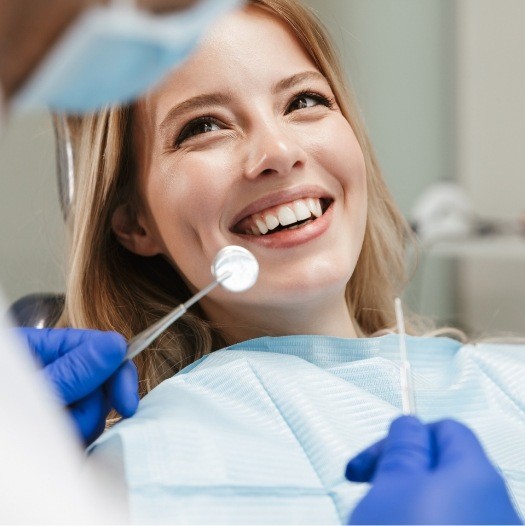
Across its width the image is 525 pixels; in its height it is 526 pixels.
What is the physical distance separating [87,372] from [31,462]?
394 mm

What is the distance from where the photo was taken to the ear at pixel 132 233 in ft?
4.01

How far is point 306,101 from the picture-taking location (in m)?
1.16

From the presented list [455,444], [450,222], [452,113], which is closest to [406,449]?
[455,444]

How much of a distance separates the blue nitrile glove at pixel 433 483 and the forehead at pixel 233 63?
21.6 inches

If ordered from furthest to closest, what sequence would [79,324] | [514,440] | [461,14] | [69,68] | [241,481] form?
[461,14] < [79,324] < [514,440] < [241,481] < [69,68]

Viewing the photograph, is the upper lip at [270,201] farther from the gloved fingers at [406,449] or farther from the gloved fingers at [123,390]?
the gloved fingers at [406,449]

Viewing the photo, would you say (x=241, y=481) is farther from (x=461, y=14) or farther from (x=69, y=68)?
(x=461, y=14)

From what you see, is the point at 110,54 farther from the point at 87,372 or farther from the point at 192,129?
the point at 192,129

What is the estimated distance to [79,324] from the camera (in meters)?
1.24

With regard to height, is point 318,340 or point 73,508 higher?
point 318,340

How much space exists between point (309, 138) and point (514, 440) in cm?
48

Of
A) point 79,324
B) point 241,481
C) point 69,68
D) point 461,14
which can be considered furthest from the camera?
point 461,14

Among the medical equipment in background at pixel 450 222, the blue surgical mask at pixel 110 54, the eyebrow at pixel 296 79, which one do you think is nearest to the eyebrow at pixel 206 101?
the eyebrow at pixel 296 79

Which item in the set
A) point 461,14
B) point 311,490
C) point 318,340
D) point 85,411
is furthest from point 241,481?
point 461,14
